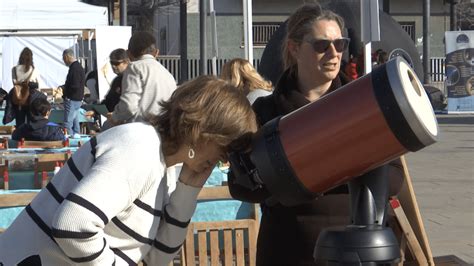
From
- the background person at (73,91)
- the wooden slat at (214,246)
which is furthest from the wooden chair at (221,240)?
the background person at (73,91)

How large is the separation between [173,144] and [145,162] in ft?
0.42

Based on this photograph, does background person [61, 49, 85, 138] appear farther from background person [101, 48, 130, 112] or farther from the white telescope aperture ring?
the white telescope aperture ring

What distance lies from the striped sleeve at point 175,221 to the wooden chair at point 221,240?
2.30 metres

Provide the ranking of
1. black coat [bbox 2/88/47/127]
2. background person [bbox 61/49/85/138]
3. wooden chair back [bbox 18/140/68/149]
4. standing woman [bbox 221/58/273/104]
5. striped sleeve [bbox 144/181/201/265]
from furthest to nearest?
background person [bbox 61/49/85/138] → black coat [bbox 2/88/47/127] → wooden chair back [bbox 18/140/68/149] → standing woman [bbox 221/58/273/104] → striped sleeve [bbox 144/181/201/265]

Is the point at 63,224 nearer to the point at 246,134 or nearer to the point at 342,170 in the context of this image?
the point at 246,134

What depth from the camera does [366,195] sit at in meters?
1.97

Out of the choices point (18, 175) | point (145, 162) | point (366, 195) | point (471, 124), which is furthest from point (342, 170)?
point (471, 124)

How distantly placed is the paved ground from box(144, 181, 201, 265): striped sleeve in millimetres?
1925

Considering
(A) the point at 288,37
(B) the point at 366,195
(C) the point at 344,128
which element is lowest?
(B) the point at 366,195

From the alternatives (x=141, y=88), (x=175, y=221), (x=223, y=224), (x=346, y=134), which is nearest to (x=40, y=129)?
(x=141, y=88)

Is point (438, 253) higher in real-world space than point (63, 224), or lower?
lower

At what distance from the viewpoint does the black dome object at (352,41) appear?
551cm

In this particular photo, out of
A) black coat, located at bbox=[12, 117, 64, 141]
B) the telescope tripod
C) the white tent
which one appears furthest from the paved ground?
the white tent

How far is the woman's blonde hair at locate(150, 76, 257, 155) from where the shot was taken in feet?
7.52
